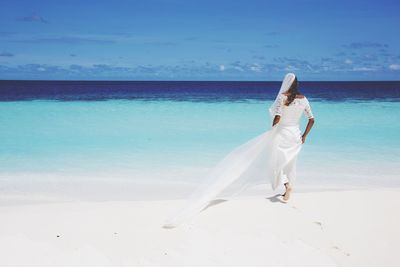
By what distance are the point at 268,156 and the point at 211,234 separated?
1422mm

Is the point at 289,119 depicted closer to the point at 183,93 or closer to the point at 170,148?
the point at 170,148

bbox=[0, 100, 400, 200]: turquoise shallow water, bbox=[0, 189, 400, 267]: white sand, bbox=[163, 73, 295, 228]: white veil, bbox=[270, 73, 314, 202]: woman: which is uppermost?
bbox=[270, 73, 314, 202]: woman

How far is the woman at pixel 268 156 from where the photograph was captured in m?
5.21

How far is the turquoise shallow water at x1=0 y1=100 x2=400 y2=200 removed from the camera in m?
8.07

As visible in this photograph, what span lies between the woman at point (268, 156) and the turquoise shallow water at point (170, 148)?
2.21 m

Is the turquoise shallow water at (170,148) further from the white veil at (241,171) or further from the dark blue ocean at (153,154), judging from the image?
the white veil at (241,171)

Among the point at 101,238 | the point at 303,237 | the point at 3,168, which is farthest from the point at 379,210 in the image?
the point at 3,168

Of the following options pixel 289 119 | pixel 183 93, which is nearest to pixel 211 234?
pixel 289 119

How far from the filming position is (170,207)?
5.38m

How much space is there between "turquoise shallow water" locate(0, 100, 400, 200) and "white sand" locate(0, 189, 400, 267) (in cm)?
222

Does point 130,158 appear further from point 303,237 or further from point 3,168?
point 303,237

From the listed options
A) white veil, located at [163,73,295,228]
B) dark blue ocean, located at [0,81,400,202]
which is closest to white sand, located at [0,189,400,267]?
white veil, located at [163,73,295,228]

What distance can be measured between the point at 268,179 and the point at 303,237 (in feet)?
3.52

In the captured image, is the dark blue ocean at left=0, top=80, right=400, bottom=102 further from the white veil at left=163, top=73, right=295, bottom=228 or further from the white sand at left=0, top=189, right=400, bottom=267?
the white sand at left=0, top=189, right=400, bottom=267
